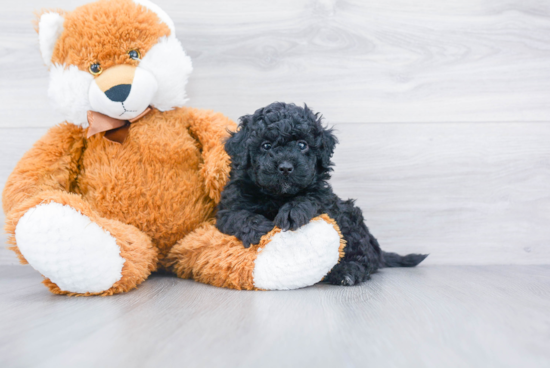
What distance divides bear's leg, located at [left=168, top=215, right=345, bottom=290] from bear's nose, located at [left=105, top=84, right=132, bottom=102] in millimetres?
486

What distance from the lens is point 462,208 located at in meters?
1.53

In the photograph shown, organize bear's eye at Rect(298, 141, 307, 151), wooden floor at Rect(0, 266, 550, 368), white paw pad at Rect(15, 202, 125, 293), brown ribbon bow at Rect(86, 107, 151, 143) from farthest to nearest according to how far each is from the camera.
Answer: brown ribbon bow at Rect(86, 107, 151, 143)
bear's eye at Rect(298, 141, 307, 151)
white paw pad at Rect(15, 202, 125, 293)
wooden floor at Rect(0, 266, 550, 368)

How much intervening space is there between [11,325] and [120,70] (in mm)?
671

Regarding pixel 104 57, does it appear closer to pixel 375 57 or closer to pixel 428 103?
pixel 375 57

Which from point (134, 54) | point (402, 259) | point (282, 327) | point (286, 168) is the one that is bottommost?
point (402, 259)

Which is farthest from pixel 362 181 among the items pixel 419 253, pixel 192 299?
pixel 192 299

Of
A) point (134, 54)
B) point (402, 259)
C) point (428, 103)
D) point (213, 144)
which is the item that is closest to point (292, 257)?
point (213, 144)

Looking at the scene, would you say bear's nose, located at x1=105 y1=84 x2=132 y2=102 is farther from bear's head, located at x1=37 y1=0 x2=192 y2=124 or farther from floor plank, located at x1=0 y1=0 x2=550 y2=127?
floor plank, located at x1=0 y1=0 x2=550 y2=127

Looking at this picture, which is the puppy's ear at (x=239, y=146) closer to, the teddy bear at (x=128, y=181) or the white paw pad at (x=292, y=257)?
the teddy bear at (x=128, y=181)

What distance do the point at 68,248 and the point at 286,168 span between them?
0.53m

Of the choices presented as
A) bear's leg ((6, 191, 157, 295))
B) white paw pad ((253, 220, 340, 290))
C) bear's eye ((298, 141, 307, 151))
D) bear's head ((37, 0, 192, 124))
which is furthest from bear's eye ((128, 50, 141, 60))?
white paw pad ((253, 220, 340, 290))

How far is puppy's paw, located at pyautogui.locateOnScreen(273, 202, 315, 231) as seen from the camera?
3.38 feet

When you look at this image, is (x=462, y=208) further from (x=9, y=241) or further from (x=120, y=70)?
A: (x=9, y=241)

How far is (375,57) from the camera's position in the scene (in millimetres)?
1523
